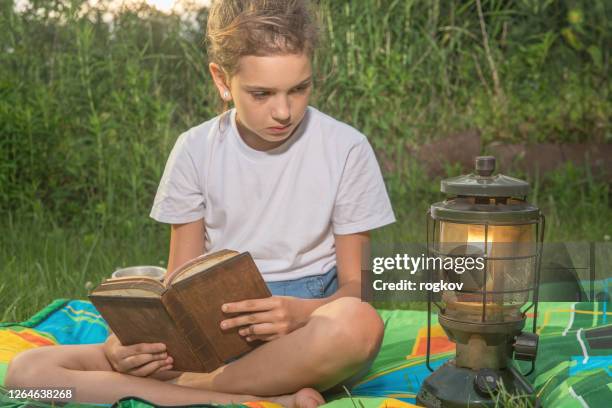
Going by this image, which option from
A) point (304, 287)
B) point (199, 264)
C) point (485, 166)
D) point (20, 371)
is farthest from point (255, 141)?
point (20, 371)

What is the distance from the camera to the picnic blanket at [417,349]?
223cm

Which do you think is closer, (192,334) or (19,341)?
(192,334)

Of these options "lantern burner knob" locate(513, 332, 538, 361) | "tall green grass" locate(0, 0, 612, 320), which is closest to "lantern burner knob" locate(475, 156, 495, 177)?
"lantern burner knob" locate(513, 332, 538, 361)

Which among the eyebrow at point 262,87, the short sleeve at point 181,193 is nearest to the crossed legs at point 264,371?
the short sleeve at point 181,193

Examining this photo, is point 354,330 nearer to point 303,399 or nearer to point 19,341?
point 303,399

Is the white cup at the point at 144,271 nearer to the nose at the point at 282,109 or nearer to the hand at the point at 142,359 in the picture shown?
the hand at the point at 142,359

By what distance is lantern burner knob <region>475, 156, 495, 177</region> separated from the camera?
2.22 meters

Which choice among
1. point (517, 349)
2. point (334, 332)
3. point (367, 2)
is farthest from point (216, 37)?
point (367, 2)

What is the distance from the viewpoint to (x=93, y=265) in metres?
4.18

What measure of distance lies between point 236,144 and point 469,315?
1010 millimetres

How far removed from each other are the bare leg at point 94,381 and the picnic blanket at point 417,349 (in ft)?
0.33

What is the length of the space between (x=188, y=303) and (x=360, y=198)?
0.78m

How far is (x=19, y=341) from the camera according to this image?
3090mm

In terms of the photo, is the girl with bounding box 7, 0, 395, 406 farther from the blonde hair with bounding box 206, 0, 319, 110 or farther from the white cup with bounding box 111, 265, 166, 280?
the white cup with bounding box 111, 265, 166, 280
